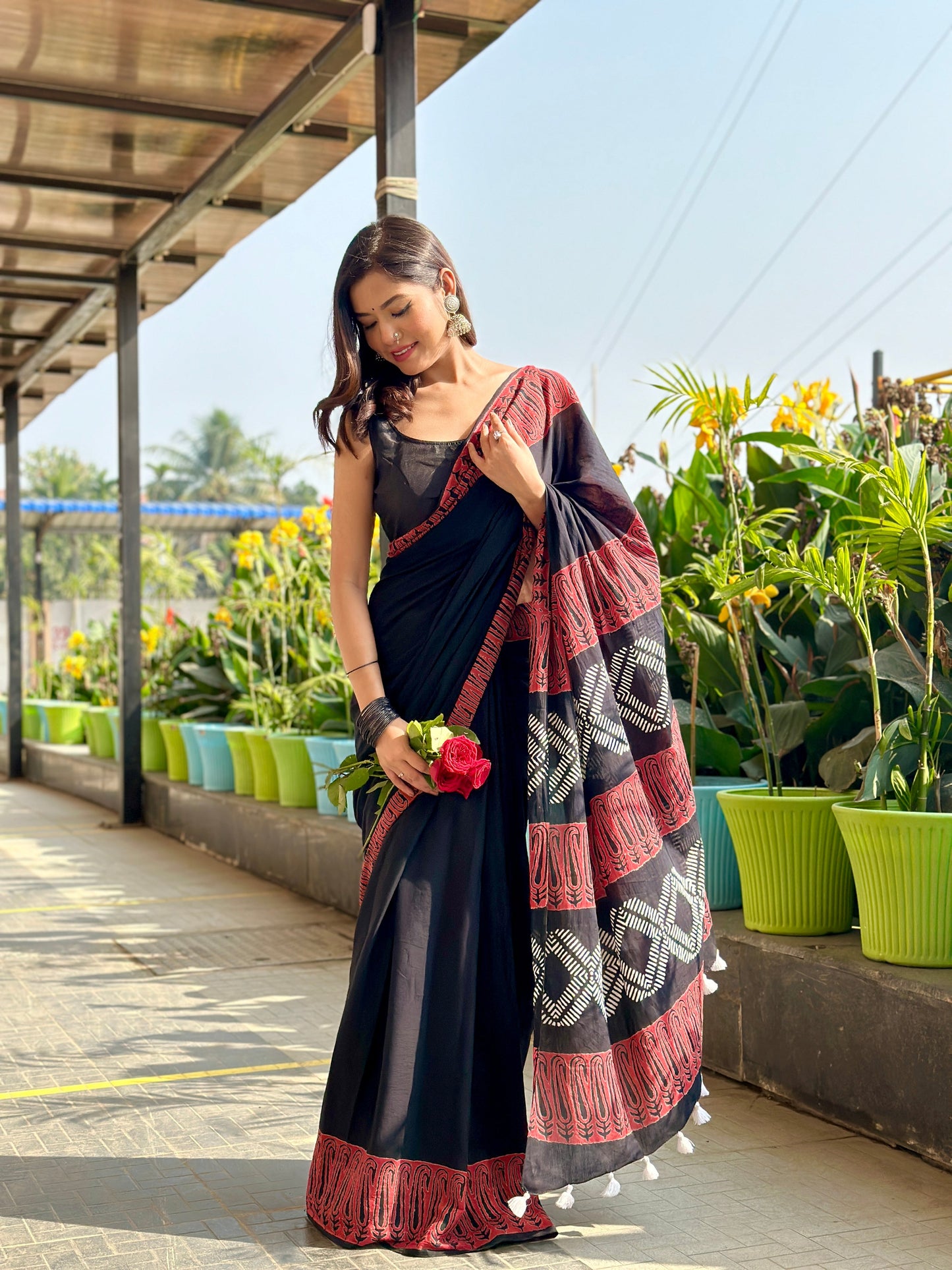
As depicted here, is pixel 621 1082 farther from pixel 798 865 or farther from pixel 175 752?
pixel 175 752

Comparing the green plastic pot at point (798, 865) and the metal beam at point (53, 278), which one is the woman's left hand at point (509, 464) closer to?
the green plastic pot at point (798, 865)

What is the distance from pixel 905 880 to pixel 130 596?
549cm

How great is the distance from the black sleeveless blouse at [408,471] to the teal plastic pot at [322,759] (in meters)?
2.92

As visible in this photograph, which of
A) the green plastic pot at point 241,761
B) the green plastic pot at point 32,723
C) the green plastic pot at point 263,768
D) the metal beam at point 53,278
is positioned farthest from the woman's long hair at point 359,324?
the green plastic pot at point 32,723

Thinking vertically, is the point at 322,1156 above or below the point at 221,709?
below

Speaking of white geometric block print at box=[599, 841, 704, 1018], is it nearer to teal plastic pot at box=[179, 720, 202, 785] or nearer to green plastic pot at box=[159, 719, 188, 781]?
teal plastic pot at box=[179, 720, 202, 785]

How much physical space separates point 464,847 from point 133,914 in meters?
3.08

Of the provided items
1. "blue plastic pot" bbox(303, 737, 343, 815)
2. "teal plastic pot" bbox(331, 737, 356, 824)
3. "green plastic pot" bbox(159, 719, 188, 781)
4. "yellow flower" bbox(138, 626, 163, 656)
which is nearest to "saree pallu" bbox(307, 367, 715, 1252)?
"teal plastic pot" bbox(331, 737, 356, 824)

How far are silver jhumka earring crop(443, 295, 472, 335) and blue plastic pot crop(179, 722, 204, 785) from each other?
15.2 feet

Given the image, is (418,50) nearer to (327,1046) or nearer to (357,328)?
(357,328)

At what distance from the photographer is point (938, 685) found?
281 centimetres

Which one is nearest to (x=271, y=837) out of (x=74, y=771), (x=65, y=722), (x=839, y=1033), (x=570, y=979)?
(x=839, y=1033)

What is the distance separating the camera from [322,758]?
5.25m

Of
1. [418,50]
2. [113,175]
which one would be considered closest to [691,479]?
[418,50]
